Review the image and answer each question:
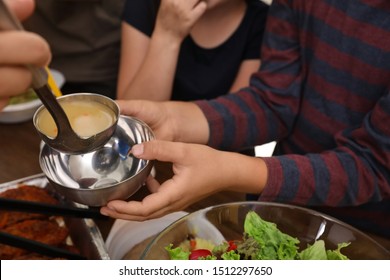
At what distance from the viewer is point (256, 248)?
3.26ft

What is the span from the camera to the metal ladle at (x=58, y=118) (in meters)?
0.65

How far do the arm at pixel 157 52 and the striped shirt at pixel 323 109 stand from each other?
0.32m

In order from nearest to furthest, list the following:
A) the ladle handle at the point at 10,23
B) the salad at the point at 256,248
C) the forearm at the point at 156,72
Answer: the ladle handle at the point at 10,23 < the salad at the point at 256,248 < the forearm at the point at 156,72

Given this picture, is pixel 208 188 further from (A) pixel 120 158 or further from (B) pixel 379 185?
(B) pixel 379 185

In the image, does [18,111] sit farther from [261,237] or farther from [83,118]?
[261,237]

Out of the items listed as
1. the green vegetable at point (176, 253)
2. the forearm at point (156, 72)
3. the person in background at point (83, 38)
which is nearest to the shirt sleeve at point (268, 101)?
the forearm at point (156, 72)

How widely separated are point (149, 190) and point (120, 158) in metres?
0.12

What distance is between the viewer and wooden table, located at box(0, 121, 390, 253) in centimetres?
132

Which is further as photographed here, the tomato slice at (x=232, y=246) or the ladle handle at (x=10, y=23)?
the tomato slice at (x=232, y=246)

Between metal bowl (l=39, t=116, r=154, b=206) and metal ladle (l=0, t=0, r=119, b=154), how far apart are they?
0.09 m

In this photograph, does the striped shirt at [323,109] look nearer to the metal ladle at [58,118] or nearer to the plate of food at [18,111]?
the metal ladle at [58,118]

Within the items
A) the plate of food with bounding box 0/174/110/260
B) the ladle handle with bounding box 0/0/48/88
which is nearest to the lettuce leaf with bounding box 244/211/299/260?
the plate of food with bounding box 0/174/110/260

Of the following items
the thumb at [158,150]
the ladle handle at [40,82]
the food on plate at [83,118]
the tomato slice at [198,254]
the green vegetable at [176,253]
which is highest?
the ladle handle at [40,82]

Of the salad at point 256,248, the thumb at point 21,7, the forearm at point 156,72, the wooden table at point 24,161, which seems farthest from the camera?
the forearm at point 156,72
